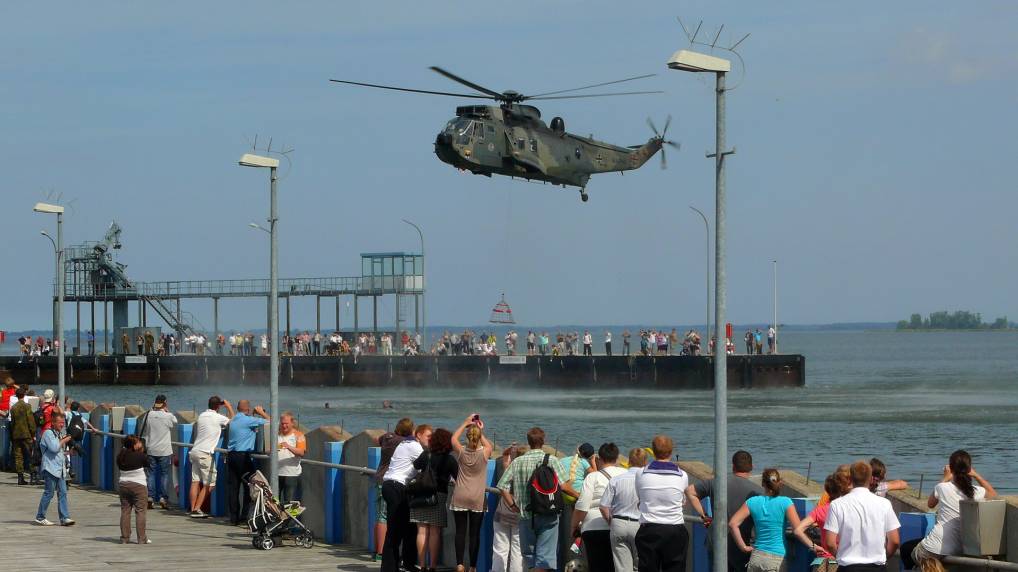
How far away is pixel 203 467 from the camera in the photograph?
74.9 ft

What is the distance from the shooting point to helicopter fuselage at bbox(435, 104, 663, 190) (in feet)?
144

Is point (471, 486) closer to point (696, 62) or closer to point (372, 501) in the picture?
point (372, 501)

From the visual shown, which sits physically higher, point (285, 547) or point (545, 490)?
point (545, 490)

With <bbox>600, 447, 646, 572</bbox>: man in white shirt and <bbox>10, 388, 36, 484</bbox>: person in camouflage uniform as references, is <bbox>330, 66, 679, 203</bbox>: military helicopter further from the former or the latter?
<bbox>600, 447, 646, 572</bbox>: man in white shirt

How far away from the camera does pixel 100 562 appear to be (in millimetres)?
17844

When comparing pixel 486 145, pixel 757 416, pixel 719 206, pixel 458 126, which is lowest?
pixel 757 416

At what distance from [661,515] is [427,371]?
263ft

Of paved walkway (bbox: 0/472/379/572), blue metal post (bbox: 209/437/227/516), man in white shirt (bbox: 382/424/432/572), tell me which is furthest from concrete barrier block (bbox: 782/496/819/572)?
blue metal post (bbox: 209/437/227/516)

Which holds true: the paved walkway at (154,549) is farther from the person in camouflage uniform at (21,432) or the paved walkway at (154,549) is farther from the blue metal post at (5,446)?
the blue metal post at (5,446)

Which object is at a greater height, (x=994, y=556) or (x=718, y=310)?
(x=718, y=310)

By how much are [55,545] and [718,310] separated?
9.89 meters

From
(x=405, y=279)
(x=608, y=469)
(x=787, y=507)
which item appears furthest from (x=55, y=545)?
(x=405, y=279)

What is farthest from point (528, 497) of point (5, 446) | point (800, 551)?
point (5, 446)

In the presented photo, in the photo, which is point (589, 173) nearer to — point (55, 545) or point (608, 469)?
point (55, 545)
